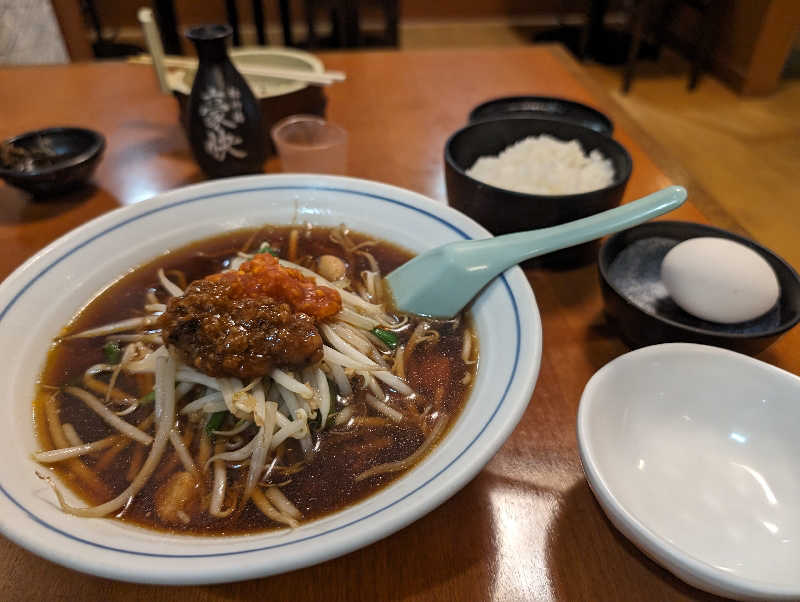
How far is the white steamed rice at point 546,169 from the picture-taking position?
152 centimetres

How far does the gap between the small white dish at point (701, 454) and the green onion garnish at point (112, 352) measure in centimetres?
95

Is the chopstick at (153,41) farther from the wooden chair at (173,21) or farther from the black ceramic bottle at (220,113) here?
the wooden chair at (173,21)

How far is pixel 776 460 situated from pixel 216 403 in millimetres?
1044

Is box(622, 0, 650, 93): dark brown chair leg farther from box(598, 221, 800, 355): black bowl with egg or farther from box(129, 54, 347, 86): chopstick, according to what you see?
box(598, 221, 800, 355): black bowl with egg

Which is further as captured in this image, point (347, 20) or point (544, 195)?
point (347, 20)

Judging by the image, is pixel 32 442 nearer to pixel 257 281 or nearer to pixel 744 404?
pixel 257 281

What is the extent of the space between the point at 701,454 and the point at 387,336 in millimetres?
664

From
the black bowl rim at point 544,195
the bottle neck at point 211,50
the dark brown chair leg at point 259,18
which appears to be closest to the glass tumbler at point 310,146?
the bottle neck at point 211,50

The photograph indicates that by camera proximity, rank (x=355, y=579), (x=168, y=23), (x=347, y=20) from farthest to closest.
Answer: (x=347, y=20) → (x=168, y=23) → (x=355, y=579)

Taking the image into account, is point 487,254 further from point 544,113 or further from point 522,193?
point 544,113

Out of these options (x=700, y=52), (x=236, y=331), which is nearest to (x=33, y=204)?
(x=236, y=331)

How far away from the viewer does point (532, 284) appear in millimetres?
1431

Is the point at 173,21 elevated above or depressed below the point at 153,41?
below

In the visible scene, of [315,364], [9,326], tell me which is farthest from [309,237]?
[9,326]
